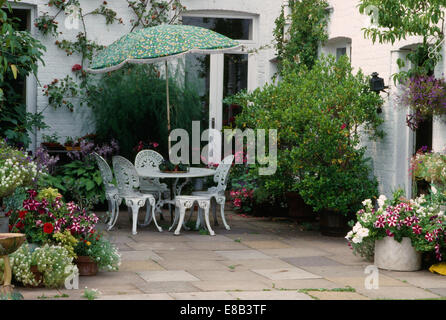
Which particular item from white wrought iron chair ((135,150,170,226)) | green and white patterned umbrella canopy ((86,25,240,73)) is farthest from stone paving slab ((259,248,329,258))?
green and white patterned umbrella canopy ((86,25,240,73))

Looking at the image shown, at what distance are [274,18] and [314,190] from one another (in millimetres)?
4664

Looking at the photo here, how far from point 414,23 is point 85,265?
4.04m

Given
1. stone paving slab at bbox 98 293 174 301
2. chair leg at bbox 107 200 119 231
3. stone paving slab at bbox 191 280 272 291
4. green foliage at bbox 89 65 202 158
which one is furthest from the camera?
green foliage at bbox 89 65 202 158

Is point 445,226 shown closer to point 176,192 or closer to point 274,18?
point 176,192

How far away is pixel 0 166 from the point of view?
5844 mm

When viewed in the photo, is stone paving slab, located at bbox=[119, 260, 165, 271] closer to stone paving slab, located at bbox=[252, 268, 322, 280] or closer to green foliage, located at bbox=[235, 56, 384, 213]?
stone paving slab, located at bbox=[252, 268, 322, 280]

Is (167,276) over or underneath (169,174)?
underneath

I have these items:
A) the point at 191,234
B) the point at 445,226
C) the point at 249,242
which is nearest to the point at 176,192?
the point at 191,234

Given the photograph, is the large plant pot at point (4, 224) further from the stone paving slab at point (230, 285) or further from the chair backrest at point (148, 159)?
the chair backrest at point (148, 159)

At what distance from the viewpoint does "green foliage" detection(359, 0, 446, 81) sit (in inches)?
287

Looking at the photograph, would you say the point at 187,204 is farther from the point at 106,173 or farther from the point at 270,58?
the point at 270,58

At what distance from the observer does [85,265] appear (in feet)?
19.9

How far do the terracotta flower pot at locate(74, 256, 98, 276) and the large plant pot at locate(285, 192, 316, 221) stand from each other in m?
4.14

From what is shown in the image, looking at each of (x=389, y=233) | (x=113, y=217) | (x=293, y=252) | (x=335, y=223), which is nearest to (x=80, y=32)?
(x=113, y=217)
